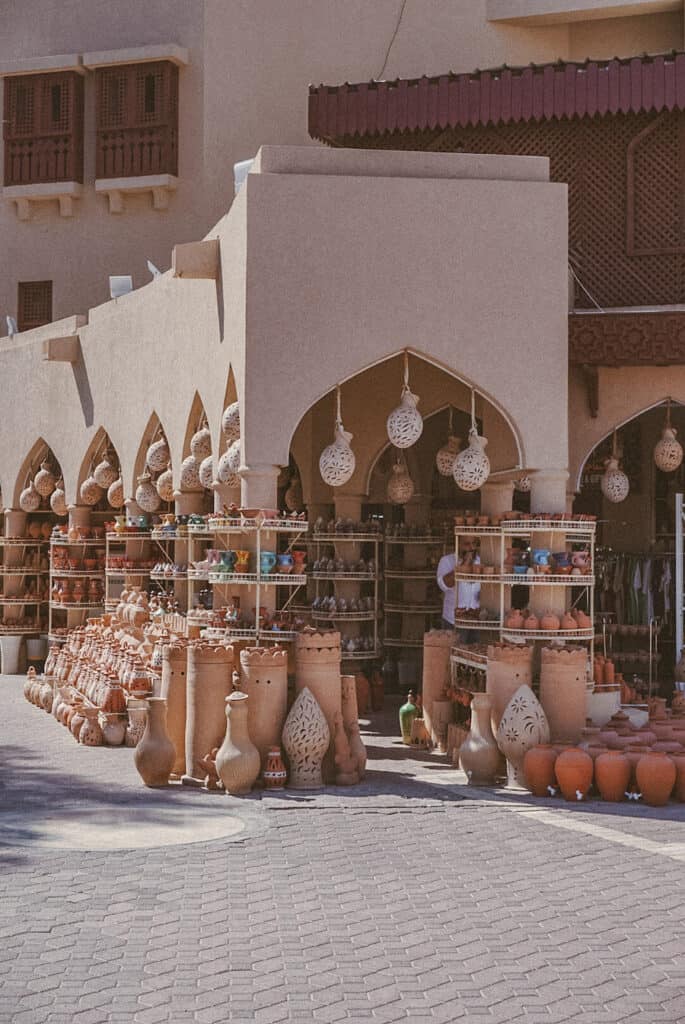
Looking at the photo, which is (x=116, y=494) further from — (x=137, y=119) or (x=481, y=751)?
(x=481, y=751)

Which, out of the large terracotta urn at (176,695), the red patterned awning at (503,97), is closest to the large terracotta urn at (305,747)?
the large terracotta urn at (176,695)

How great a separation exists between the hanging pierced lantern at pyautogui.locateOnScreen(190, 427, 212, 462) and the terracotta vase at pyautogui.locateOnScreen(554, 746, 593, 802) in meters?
6.00

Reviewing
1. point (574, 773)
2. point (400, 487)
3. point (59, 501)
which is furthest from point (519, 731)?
point (59, 501)

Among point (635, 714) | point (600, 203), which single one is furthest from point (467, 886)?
point (600, 203)

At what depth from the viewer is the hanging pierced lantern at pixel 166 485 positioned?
1564 centimetres

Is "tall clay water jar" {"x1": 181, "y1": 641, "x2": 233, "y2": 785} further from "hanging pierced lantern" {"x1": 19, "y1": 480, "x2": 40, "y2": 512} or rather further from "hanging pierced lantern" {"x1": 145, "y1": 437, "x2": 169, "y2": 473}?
"hanging pierced lantern" {"x1": 19, "y1": 480, "x2": 40, "y2": 512}

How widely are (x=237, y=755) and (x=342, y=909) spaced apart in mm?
2986

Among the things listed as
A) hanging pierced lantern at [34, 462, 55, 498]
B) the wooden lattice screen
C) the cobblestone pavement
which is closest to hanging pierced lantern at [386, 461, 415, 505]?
the wooden lattice screen

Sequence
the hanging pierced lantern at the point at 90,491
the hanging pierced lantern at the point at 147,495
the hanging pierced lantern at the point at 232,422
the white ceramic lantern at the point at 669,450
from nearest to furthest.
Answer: the hanging pierced lantern at the point at 232,422 → the white ceramic lantern at the point at 669,450 → the hanging pierced lantern at the point at 147,495 → the hanging pierced lantern at the point at 90,491

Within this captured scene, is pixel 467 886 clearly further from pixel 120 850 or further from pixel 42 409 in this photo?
pixel 42 409

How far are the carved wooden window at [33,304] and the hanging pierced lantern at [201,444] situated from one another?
7904 mm

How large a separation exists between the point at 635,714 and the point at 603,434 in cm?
373

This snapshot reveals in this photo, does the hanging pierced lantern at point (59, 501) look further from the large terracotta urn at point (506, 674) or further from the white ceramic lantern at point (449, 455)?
the large terracotta urn at point (506, 674)

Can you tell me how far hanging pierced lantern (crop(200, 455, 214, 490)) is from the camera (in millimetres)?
13539
